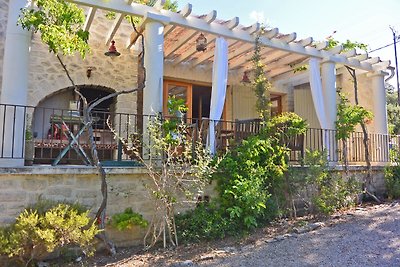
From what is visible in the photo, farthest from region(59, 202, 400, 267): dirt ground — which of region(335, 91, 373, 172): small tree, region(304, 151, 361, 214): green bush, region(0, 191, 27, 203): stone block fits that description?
region(335, 91, 373, 172): small tree

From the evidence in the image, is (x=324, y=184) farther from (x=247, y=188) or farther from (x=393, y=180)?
(x=393, y=180)

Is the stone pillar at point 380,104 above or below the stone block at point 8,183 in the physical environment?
above

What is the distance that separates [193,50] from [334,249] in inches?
214

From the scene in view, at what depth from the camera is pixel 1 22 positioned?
7.05 m

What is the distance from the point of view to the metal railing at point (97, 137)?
196 inches

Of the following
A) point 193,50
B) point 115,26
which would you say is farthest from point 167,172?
point 193,50

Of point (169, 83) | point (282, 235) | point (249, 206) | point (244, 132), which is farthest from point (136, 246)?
point (169, 83)

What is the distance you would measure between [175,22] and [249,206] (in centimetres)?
364

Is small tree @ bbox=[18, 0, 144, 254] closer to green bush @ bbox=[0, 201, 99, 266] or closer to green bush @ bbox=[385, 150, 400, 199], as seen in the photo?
green bush @ bbox=[0, 201, 99, 266]

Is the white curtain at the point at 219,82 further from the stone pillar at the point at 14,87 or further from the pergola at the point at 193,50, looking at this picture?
the stone pillar at the point at 14,87

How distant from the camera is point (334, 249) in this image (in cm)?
455

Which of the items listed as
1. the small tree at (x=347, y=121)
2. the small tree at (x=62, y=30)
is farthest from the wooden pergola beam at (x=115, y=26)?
the small tree at (x=347, y=121)

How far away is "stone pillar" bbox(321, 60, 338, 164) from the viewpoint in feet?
25.9

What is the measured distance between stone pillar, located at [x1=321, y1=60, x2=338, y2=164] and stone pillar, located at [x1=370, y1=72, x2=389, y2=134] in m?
1.88
